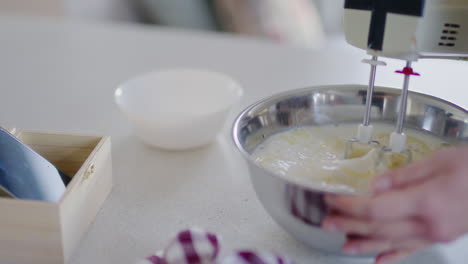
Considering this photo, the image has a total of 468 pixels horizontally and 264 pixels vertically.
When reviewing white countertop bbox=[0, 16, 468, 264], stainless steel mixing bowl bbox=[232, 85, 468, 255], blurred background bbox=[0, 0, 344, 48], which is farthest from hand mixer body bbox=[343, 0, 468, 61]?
blurred background bbox=[0, 0, 344, 48]

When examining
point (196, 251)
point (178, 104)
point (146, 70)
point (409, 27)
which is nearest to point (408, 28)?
point (409, 27)

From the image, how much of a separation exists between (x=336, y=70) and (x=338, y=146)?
1.84ft

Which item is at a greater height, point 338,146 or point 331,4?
point 338,146

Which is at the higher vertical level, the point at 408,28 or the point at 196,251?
the point at 408,28

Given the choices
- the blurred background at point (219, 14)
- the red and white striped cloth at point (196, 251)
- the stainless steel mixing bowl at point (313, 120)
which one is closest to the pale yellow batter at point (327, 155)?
the stainless steel mixing bowl at point (313, 120)

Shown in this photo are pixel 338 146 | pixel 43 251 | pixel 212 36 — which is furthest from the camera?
pixel 212 36

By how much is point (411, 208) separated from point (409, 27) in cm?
23

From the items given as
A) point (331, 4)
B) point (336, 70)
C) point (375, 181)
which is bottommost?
Answer: point (331, 4)

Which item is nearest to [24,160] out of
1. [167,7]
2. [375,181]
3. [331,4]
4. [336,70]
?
[375,181]

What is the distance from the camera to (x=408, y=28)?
63 cm

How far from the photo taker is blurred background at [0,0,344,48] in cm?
215

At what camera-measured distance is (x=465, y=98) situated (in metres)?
1.12

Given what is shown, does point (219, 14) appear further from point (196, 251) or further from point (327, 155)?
point (196, 251)

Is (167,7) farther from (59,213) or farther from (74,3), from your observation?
(59,213)
